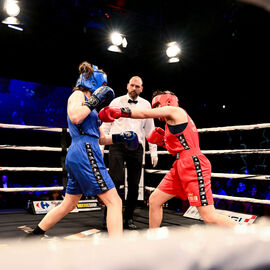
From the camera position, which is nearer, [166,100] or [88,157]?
[88,157]

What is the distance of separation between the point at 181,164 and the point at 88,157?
614 mm

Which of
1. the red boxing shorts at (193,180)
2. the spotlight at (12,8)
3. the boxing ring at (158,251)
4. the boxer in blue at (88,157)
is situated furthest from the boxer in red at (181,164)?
the spotlight at (12,8)

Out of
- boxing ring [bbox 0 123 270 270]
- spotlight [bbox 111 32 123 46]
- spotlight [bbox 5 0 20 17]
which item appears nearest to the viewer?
boxing ring [bbox 0 123 270 270]

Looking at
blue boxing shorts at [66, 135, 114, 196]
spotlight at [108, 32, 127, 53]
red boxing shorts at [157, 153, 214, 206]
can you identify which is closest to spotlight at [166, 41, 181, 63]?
spotlight at [108, 32, 127, 53]

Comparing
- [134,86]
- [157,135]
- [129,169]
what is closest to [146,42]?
[134,86]

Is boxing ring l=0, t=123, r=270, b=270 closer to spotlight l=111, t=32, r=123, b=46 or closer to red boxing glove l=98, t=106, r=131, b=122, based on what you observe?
red boxing glove l=98, t=106, r=131, b=122

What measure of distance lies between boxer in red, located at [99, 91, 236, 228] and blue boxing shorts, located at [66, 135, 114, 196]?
0.65 feet

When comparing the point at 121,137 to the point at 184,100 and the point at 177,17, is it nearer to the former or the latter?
the point at 177,17

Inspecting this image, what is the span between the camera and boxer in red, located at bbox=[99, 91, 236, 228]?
1795 mm

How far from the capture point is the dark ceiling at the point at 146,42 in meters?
4.69

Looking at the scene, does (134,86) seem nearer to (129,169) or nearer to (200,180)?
(129,169)

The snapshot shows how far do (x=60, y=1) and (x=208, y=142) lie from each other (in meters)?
4.21

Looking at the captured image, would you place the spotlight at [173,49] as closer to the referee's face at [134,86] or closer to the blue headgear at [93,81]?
the referee's face at [134,86]

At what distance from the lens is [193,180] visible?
6.08 ft
